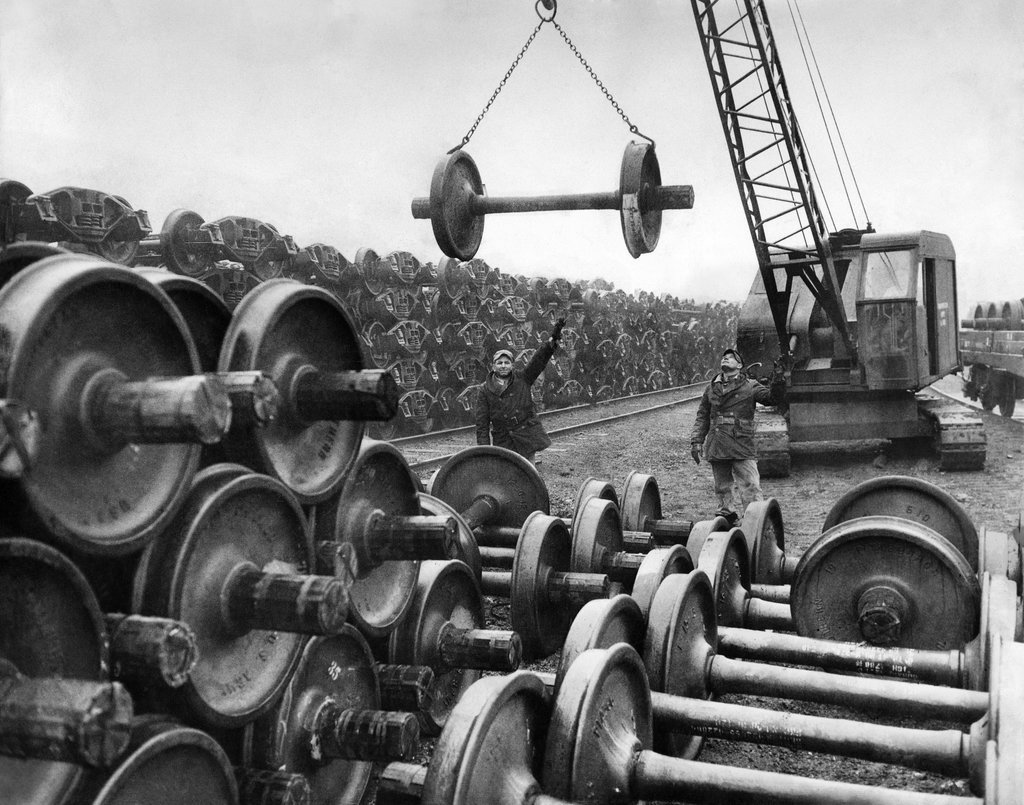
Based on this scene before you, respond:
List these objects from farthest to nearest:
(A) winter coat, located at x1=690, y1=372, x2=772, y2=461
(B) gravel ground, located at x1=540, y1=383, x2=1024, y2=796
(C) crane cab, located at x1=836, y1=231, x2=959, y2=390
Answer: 1. (C) crane cab, located at x1=836, y1=231, x2=959, y2=390
2. (B) gravel ground, located at x1=540, y1=383, x2=1024, y2=796
3. (A) winter coat, located at x1=690, y1=372, x2=772, y2=461

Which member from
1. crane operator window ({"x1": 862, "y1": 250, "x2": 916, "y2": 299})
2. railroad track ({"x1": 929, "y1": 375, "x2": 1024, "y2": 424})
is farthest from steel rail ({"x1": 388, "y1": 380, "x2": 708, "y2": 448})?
railroad track ({"x1": 929, "y1": 375, "x2": 1024, "y2": 424})

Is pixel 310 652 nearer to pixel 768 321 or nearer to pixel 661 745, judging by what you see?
pixel 661 745

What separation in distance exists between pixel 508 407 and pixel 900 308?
5.48m

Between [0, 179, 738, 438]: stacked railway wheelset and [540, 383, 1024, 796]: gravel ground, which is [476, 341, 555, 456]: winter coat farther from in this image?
[540, 383, 1024, 796]: gravel ground

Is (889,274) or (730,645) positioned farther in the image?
(889,274)

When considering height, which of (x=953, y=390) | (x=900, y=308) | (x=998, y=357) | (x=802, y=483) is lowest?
(x=802, y=483)

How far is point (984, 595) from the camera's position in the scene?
150 inches

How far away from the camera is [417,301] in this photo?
550 inches

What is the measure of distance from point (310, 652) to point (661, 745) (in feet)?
5.05

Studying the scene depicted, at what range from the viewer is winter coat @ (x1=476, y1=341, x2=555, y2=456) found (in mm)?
7543

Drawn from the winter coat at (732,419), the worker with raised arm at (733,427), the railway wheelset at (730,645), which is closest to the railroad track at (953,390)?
the worker with raised arm at (733,427)

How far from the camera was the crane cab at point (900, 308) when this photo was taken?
10375 mm

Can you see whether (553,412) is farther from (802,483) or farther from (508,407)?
(508,407)

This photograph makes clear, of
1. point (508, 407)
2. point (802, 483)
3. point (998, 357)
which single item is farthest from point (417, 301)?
point (998, 357)
